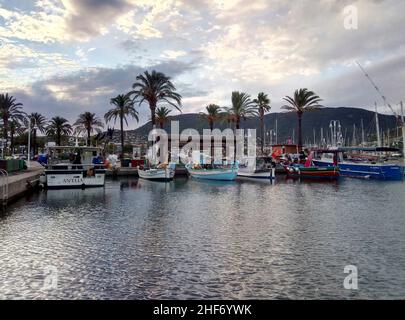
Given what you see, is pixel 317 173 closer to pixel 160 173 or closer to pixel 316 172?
pixel 316 172

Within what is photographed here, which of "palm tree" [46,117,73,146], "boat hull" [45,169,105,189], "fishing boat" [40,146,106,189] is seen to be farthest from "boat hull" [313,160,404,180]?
"palm tree" [46,117,73,146]

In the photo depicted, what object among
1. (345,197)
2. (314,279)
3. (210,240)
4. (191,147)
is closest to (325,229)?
(210,240)

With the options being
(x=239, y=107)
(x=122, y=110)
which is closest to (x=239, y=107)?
(x=239, y=107)

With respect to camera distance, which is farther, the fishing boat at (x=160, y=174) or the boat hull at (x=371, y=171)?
the boat hull at (x=371, y=171)

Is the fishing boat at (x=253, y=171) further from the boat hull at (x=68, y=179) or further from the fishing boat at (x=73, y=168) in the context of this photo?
the boat hull at (x=68, y=179)

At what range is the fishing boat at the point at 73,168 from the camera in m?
36.6

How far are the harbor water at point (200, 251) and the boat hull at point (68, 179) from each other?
11.1 m

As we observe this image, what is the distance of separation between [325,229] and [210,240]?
6235 mm

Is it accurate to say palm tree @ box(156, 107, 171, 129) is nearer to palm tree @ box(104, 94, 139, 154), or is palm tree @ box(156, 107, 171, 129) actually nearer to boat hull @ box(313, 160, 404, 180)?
palm tree @ box(104, 94, 139, 154)

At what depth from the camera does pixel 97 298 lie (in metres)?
9.45

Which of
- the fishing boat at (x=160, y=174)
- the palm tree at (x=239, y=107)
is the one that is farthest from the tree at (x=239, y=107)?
the fishing boat at (x=160, y=174)

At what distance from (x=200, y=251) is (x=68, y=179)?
2672 cm
